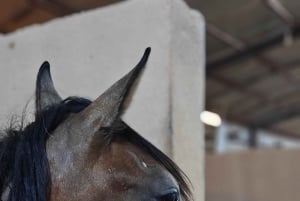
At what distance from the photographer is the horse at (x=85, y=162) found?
67 centimetres

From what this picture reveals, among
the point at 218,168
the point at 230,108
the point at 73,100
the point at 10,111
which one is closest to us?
the point at 73,100

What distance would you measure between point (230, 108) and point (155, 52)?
498 cm

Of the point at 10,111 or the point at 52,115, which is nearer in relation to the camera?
the point at 52,115

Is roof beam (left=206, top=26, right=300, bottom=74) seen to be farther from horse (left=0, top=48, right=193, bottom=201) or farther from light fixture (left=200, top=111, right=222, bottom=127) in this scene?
horse (left=0, top=48, right=193, bottom=201)

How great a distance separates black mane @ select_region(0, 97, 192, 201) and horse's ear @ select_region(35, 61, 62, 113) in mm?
49

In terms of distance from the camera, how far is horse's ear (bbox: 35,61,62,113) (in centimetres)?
82

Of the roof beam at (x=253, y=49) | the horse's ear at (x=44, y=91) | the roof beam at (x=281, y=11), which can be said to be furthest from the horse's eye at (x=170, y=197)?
the roof beam at (x=253, y=49)

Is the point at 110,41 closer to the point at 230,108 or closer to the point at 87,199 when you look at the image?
the point at 87,199

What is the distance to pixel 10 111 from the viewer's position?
1.22 metres

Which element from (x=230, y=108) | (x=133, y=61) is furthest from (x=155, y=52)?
(x=230, y=108)

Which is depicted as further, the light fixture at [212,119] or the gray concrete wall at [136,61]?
the light fixture at [212,119]

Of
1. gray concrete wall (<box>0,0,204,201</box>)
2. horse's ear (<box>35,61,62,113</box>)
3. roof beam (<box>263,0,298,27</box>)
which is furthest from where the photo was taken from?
roof beam (<box>263,0,298,27</box>)

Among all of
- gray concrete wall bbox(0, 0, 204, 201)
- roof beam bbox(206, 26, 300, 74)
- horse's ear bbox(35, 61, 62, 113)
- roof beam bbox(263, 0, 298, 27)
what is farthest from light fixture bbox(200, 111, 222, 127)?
horse's ear bbox(35, 61, 62, 113)

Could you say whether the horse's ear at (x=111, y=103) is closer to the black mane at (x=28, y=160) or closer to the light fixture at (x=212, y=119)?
the black mane at (x=28, y=160)
